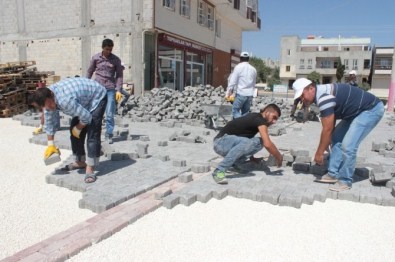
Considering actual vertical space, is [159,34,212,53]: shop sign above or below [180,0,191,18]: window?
below

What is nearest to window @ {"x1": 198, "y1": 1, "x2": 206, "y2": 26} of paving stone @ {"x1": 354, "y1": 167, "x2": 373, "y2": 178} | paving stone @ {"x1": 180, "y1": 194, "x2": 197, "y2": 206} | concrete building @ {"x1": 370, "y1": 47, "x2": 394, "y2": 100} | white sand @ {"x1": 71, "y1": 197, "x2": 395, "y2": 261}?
paving stone @ {"x1": 354, "y1": 167, "x2": 373, "y2": 178}

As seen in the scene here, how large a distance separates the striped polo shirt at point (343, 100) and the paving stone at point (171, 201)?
1963 mm

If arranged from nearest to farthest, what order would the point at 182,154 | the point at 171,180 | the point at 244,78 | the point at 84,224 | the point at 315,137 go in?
the point at 84,224, the point at 171,180, the point at 182,154, the point at 244,78, the point at 315,137

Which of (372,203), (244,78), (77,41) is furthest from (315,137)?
(77,41)

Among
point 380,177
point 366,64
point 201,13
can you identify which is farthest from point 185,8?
point 366,64

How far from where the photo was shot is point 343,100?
432 cm

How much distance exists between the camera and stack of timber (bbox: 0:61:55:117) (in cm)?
1225

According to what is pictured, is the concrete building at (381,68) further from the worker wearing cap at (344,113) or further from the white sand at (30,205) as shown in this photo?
the white sand at (30,205)

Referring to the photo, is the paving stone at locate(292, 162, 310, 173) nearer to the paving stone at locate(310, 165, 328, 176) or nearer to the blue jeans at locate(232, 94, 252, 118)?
the paving stone at locate(310, 165, 328, 176)

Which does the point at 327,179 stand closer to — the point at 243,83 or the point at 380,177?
the point at 380,177

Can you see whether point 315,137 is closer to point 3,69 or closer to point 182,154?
point 182,154

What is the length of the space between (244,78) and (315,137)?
2.82 m

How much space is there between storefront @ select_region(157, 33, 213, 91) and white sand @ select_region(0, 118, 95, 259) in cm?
1322

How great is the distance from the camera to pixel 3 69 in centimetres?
1333
